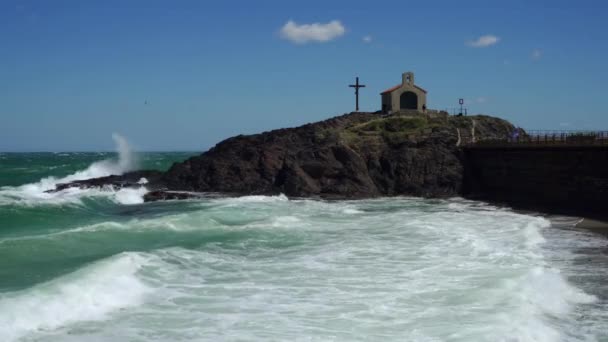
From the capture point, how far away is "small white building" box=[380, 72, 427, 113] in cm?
5997

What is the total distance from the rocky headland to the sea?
11.5 metres

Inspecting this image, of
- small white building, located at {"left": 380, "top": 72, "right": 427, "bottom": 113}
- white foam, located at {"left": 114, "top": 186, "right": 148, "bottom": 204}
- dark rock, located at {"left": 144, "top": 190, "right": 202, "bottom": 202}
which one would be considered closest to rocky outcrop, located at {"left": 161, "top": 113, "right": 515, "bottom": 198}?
dark rock, located at {"left": 144, "top": 190, "right": 202, "bottom": 202}

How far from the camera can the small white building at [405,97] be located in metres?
60.0

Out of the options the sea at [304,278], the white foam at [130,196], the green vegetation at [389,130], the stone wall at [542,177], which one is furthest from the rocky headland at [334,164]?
the sea at [304,278]

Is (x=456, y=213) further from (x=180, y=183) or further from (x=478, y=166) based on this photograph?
(x=180, y=183)

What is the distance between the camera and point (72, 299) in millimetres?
15906

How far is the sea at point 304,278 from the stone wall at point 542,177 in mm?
3173

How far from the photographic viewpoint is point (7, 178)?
76125 millimetres

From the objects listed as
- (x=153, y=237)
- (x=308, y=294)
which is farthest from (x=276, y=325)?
(x=153, y=237)

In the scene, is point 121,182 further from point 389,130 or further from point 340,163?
point 389,130

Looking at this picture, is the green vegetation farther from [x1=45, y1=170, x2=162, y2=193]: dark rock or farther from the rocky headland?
[x1=45, y1=170, x2=162, y2=193]: dark rock

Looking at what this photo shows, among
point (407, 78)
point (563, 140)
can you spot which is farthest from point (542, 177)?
point (407, 78)

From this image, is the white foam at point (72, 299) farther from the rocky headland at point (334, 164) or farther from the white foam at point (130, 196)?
the rocky headland at point (334, 164)

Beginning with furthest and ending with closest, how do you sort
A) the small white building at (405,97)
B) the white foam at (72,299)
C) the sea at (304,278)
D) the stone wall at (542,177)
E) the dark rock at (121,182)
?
the small white building at (405,97), the dark rock at (121,182), the stone wall at (542,177), the white foam at (72,299), the sea at (304,278)
